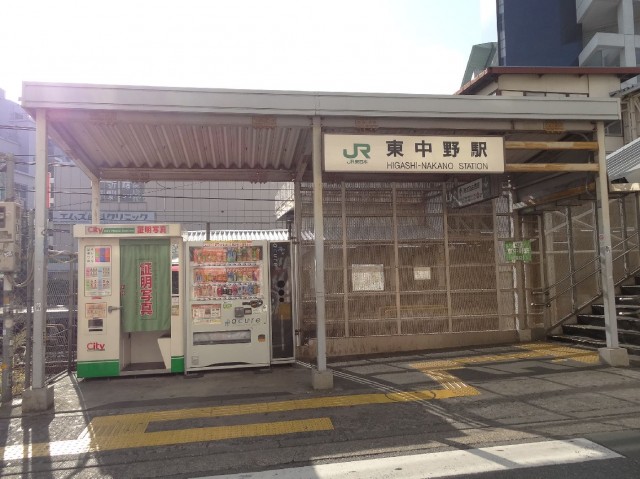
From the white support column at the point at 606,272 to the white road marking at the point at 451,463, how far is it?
3656mm

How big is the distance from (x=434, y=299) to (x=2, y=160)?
25.8 ft

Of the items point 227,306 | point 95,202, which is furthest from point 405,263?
point 95,202

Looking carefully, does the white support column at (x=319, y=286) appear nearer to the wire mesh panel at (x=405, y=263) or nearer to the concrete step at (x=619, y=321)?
the wire mesh panel at (x=405, y=263)

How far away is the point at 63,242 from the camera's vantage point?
18.2 meters

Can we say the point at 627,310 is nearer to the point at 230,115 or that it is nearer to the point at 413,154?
the point at 413,154

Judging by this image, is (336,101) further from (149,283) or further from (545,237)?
(545,237)

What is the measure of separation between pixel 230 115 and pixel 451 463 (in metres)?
5.16

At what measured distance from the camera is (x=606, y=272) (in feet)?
24.6

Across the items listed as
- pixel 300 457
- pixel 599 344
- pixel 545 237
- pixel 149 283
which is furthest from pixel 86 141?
pixel 599 344

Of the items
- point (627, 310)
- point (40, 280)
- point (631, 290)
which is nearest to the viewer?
point (40, 280)

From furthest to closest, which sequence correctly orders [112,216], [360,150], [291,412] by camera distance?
[112,216], [360,150], [291,412]

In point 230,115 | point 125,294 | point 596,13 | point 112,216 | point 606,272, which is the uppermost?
point 596,13

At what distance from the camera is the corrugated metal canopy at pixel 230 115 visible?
20.9 feet

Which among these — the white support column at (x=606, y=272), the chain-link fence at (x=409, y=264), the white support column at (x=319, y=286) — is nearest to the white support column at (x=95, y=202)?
the chain-link fence at (x=409, y=264)
